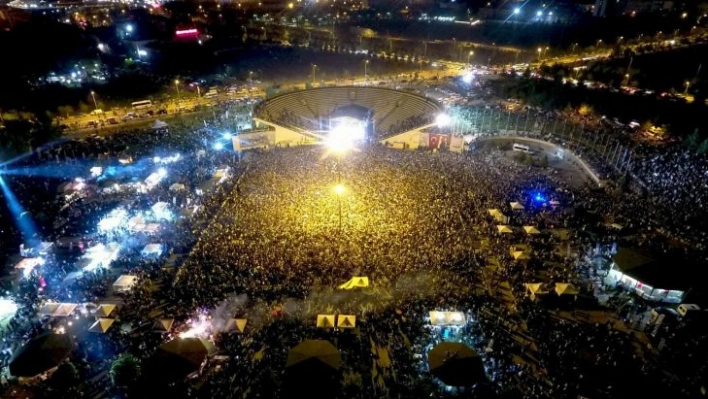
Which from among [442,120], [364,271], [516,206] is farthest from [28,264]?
[442,120]

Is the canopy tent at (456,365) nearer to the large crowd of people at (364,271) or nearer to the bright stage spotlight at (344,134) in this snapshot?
the large crowd of people at (364,271)

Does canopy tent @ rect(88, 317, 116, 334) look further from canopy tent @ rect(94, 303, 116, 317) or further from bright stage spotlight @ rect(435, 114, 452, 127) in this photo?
bright stage spotlight @ rect(435, 114, 452, 127)

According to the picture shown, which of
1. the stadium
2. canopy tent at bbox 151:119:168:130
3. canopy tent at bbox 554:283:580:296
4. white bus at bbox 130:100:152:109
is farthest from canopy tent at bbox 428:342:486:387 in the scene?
white bus at bbox 130:100:152:109

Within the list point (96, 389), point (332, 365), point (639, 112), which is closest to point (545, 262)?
point (332, 365)

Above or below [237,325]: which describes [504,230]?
above

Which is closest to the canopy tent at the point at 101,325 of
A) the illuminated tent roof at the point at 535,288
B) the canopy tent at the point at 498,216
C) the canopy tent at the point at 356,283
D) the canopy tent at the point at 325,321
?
the canopy tent at the point at 325,321

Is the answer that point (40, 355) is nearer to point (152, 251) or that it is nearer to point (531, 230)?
point (152, 251)

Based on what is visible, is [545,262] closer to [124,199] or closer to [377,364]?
[377,364]
